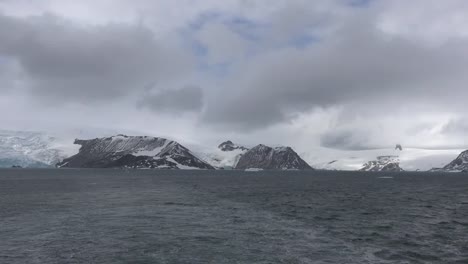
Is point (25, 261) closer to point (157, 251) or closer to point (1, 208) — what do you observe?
point (157, 251)

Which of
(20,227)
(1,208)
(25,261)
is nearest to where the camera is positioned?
(25,261)

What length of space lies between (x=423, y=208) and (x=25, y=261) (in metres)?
77.6

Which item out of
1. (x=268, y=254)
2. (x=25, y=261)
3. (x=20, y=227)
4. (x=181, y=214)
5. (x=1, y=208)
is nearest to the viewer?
(x=25, y=261)

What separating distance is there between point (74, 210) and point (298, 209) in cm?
4369

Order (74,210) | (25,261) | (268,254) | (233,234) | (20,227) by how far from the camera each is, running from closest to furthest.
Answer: (25,261) → (268,254) → (233,234) → (20,227) → (74,210)

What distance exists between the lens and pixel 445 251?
44.3m

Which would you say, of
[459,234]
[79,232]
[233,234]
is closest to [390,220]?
[459,234]

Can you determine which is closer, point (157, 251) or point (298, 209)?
point (157, 251)

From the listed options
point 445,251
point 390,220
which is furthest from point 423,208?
point 445,251

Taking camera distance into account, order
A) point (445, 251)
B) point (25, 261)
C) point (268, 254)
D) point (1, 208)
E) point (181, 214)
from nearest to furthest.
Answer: point (25, 261), point (268, 254), point (445, 251), point (181, 214), point (1, 208)

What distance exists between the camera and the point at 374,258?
132 feet

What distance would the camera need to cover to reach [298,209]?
83875 millimetres

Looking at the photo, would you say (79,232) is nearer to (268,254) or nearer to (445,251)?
(268,254)

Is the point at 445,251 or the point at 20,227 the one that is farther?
the point at 20,227
